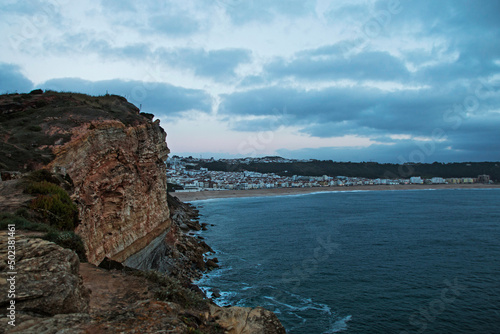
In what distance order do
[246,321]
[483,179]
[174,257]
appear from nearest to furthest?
[246,321] → [174,257] → [483,179]

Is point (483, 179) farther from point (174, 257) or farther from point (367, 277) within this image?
point (174, 257)

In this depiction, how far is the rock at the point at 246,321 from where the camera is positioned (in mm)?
5637

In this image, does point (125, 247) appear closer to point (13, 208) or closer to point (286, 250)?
point (13, 208)

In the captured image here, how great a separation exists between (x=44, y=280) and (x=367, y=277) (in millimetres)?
20280

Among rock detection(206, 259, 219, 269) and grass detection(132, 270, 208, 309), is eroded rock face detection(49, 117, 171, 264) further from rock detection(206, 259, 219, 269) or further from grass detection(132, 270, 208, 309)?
grass detection(132, 270, 208, 309)

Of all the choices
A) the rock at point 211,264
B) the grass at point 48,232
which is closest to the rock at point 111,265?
the grass at point 48,232

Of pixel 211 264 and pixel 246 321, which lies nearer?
pixel 246 321

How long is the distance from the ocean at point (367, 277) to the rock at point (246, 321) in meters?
10.0

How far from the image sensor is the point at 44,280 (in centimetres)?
452

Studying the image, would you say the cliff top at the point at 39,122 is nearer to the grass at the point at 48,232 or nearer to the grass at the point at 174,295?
the grass at the point at 48,232

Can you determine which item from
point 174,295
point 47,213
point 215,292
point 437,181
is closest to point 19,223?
point 47,213

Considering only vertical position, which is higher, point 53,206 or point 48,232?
point 53,206

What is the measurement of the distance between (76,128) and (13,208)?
8426mm

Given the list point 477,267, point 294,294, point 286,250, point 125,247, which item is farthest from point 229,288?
point 477,267
